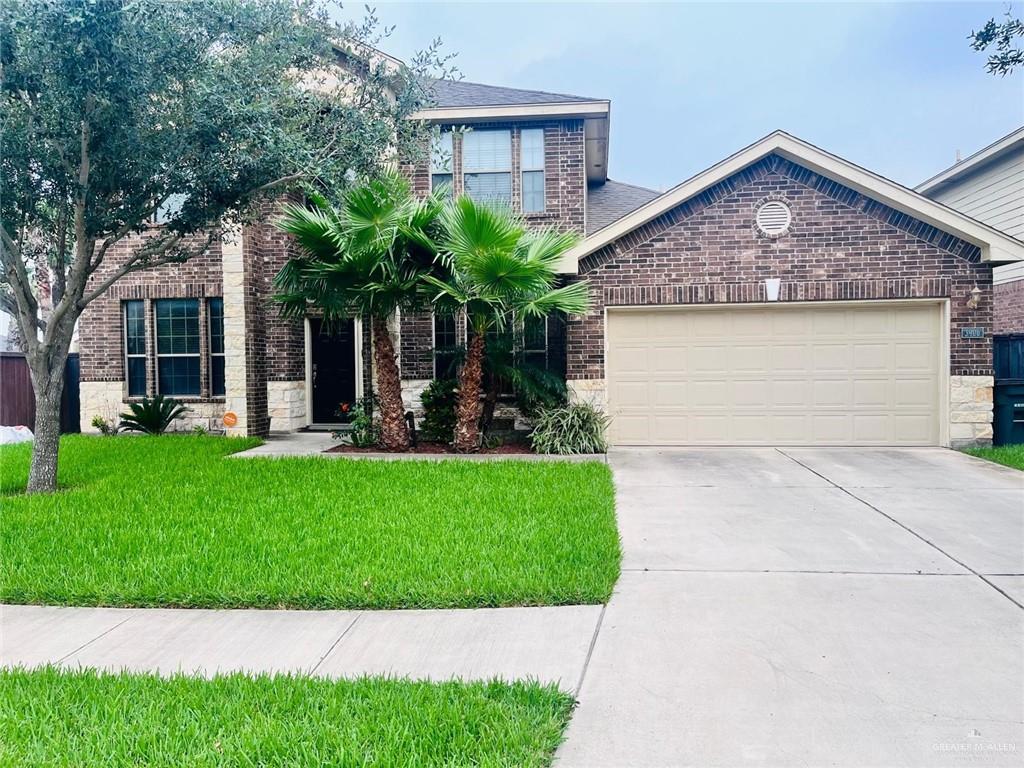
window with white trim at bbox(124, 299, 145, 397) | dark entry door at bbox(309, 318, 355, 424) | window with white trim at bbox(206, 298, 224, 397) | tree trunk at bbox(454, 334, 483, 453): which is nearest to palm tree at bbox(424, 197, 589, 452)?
tree trunk at bbox(454, 334, 483, 453)

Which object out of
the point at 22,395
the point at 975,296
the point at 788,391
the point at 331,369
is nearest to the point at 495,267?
the point at 788,391

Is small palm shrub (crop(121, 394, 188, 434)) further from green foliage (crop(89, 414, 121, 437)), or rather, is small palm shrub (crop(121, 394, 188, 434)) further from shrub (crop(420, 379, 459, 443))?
shrub (crop(420, 379, 459, 443))

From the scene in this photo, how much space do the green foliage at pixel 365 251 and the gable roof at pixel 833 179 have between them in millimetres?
2281

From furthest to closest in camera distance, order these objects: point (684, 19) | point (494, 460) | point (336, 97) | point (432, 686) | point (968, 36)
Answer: point (684, 19), point (494, 460), point (336, 97), point (968, 36), point (432, 686)

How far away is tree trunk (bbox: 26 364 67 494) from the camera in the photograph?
24.9ft

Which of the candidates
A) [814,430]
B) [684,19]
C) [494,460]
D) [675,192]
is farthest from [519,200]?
[814,430]

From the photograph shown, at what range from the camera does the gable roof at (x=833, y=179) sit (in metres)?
10.0

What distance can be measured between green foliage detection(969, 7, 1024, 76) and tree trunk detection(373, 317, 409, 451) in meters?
7.78

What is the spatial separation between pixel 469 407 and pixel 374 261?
2.55 metres

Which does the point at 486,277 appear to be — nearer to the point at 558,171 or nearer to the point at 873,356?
the point at 558,171

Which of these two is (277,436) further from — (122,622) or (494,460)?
(122,622)

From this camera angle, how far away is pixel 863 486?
7852 millimetres

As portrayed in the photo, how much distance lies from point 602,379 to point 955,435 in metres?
5.39

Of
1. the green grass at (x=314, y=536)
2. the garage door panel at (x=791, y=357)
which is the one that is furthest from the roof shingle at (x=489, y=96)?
the green grass at (x=314, y=536)
